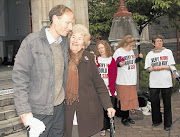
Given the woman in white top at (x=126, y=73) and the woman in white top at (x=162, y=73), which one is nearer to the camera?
the woman in white top at (x=162, y=73)

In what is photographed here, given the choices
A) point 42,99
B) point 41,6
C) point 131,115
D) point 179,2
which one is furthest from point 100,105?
point 179,2

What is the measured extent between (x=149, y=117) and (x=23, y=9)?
7614 mm

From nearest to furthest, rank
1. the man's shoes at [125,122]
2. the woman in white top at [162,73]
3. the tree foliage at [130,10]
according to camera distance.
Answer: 1. the woman in white top at [162,73]
2. the man's shoes at [125,122]
3. the tree foliage at [130,10]

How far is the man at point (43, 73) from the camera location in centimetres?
207

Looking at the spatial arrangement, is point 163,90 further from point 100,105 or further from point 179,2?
point 179,2

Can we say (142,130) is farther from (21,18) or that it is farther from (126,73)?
(21,18)

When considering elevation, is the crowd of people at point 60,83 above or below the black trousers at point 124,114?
above

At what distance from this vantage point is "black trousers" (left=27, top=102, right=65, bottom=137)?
234cm

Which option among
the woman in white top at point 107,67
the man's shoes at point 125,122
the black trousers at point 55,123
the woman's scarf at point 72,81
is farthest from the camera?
the man's shoes at point 125,122

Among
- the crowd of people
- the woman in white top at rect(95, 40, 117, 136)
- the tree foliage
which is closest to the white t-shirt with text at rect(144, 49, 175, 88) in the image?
the woman in white top at rect(95, 40, 117, 136)

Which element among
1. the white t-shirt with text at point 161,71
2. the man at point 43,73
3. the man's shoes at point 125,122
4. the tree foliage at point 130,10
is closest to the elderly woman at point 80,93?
the man at point 43,73

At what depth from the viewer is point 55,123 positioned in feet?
7.98

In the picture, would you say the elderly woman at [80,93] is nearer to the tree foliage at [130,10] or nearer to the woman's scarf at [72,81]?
the woman's scarf at [72,81]

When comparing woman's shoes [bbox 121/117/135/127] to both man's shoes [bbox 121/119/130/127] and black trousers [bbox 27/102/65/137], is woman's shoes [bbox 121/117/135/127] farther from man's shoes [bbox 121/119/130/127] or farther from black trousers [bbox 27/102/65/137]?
black trousers [bbox 27/102/65/137]
